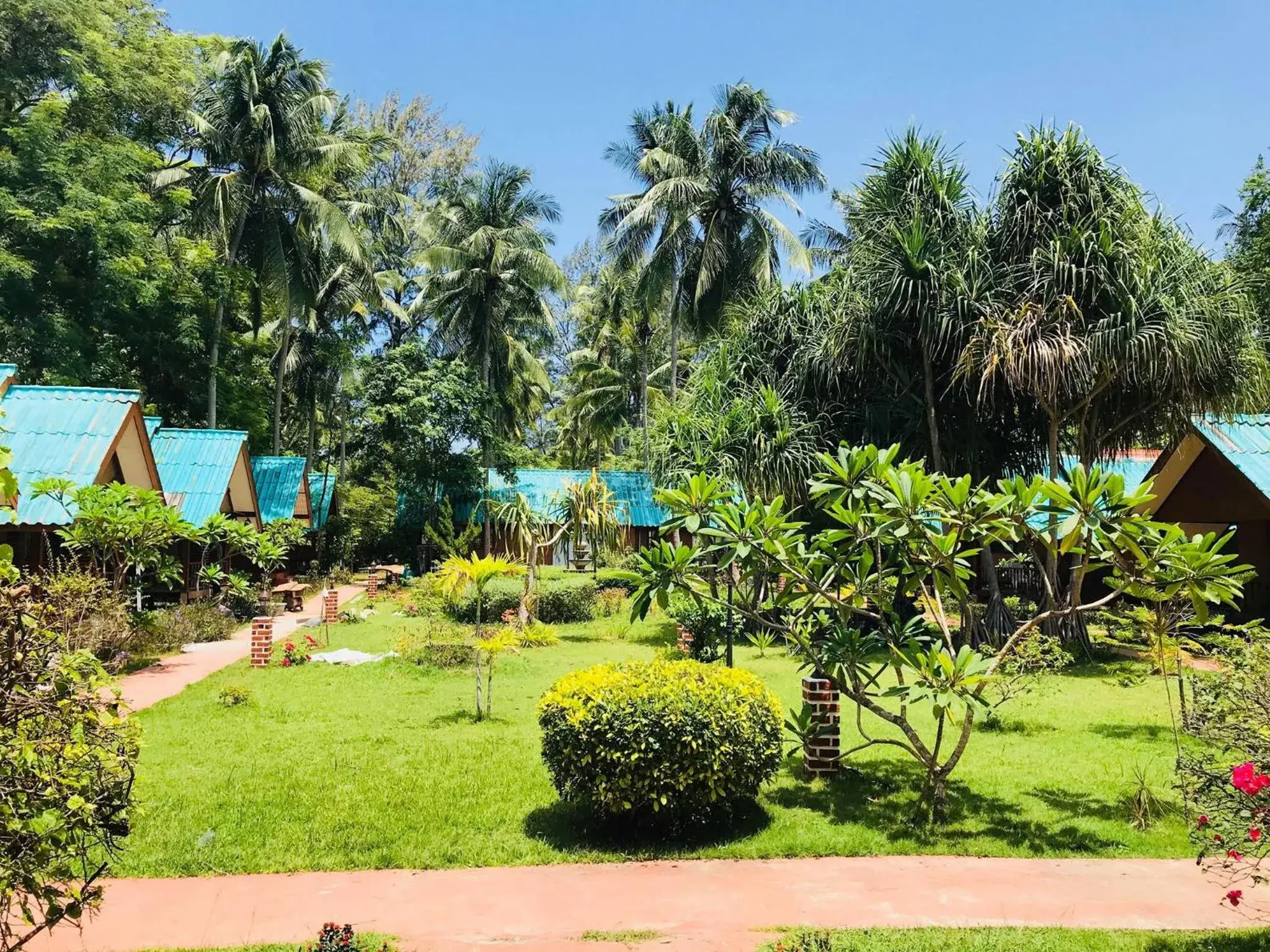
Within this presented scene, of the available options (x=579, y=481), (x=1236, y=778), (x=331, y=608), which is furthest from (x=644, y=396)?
(x=1236, y=778)

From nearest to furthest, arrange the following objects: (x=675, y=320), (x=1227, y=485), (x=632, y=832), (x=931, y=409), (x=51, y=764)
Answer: (x=51, y=764) → (x=632, y=832) → (x=931, y=409) → (x=1227, y=485) → (x=675, y=320)

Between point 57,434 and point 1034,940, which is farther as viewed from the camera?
point 57,434

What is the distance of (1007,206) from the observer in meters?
13.2

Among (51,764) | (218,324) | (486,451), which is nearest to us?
(51,764)

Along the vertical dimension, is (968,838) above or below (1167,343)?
below

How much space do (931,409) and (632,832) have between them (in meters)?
10.1

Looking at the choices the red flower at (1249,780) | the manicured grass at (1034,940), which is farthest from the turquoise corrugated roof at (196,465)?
the red flower at (1249,780)

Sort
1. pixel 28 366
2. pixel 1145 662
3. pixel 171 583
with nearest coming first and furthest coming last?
pixel 1145 662, pixel 171 583, pixel 28 366

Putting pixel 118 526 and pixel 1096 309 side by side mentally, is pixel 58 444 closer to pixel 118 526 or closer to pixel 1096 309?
pixel 118 526

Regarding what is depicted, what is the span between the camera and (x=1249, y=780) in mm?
3545

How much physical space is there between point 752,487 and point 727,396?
7.49ft

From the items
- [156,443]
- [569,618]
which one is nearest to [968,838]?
[569,618]

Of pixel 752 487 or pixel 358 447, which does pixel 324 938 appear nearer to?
pixel 752 487

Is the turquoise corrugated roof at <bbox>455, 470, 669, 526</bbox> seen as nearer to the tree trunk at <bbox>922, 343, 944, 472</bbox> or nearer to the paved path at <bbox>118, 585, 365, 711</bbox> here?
the paved path at <bbox>118, 585, 365, 711</bbox>
